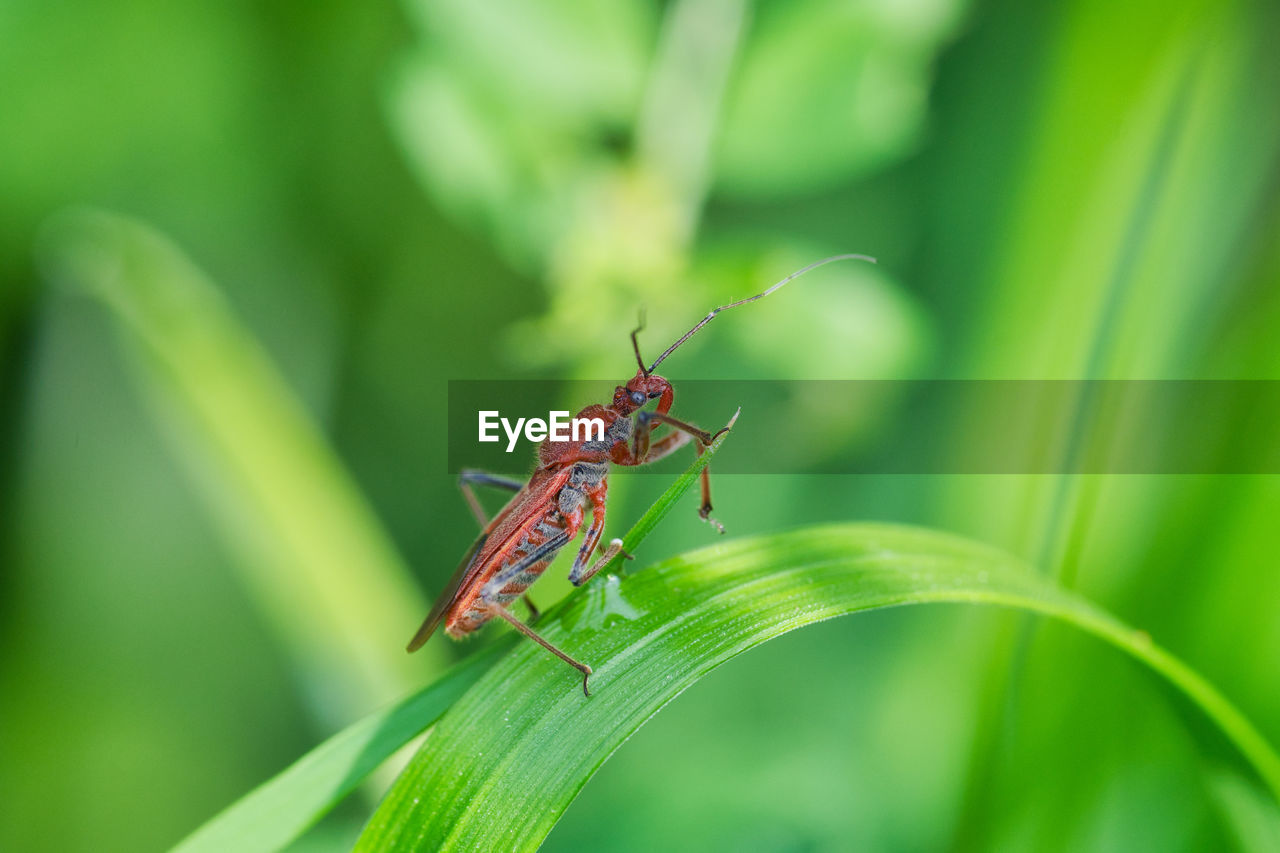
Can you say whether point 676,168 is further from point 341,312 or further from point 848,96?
point 341,312

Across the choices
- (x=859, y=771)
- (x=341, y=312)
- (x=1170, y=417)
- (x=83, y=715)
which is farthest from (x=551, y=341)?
(x=83, y=715)

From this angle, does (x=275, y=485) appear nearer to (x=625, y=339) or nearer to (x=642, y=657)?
(x=625, y=339)

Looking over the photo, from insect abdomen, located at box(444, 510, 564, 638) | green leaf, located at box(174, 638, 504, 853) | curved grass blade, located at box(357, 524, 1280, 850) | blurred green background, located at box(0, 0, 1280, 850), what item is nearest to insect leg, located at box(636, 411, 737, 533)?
insect abdomen, located at box(444, 510, 564, 638)
